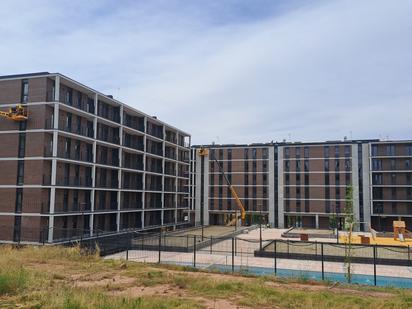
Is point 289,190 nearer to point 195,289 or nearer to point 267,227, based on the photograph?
point 267,227

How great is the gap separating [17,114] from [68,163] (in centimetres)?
695

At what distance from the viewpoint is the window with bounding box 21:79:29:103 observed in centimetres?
3978

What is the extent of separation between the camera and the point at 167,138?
68.8 metres

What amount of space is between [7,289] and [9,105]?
3234 centimetres

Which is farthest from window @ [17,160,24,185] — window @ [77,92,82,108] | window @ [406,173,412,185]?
window @ [406,173,412,185]

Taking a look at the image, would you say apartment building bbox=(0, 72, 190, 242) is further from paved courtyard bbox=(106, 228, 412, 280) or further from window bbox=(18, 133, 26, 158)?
paved courtyard bbox=(106, 228, 412, 280)

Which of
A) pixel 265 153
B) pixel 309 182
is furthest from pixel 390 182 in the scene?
→ pixel 265 153

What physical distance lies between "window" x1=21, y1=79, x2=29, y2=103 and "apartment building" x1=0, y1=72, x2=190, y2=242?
10 cm

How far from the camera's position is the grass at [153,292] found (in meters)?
11.1

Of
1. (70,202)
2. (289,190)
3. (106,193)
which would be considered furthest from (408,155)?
(70,202)

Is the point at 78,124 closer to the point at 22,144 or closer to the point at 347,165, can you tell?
the point at 22,144

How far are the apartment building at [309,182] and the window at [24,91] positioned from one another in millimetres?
52346

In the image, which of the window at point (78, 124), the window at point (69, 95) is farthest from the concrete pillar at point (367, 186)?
the window at point (69, 95)

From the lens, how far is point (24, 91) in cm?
4009
